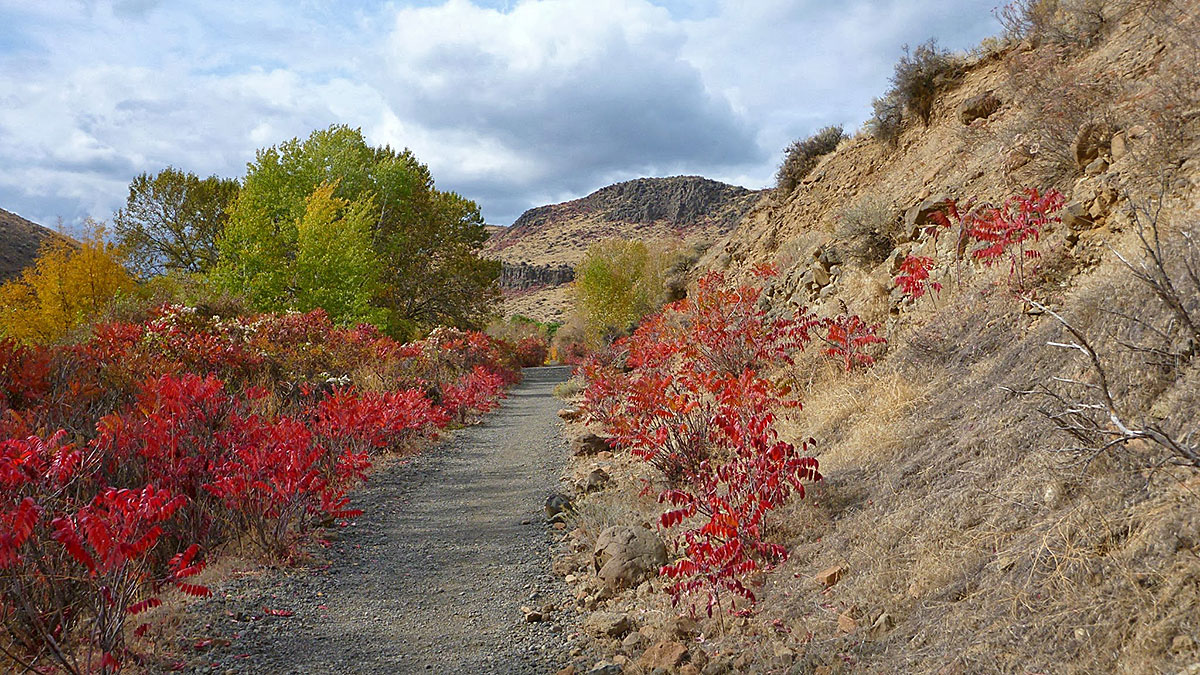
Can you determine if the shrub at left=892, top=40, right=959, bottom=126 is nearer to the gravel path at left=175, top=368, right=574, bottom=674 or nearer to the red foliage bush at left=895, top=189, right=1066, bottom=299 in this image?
the red foliage bush at left=895, top=189, right=1066, bottom=299

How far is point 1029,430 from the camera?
3.51 metres

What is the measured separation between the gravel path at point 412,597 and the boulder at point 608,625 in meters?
0.16

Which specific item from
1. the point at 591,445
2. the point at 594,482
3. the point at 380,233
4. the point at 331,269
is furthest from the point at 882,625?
the point at 380,233

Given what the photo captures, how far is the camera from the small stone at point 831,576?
11.1 feet

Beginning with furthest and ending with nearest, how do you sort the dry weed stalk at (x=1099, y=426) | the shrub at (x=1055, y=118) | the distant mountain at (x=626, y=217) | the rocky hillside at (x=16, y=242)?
the distant mountain at (x=626, y=217), the rocky hillside at (x=16, y=242), the shrub at (x=1055, y=118), the dry weed stalk at (x=1099, y=426)

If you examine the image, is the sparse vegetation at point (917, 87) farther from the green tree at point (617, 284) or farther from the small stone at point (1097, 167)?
the green tree at point (617, 284)

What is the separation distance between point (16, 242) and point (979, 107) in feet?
186

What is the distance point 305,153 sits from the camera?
23969 mm

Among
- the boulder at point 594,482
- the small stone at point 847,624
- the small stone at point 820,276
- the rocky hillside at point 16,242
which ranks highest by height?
the rocky hillside at point 16,242

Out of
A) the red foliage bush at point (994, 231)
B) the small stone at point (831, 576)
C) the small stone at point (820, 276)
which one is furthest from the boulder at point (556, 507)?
the small stone at point (820, 276)

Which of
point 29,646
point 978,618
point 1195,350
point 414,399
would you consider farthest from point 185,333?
point 1195,350

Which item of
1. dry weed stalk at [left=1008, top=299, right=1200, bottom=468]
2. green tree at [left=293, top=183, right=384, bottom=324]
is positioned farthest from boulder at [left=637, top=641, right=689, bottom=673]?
green tree at [left=293, top=183, right=384, bottom=324]

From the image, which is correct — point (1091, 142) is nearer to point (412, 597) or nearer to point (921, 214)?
point (921, 214)

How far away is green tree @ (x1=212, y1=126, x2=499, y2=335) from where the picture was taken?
17.0 meters
